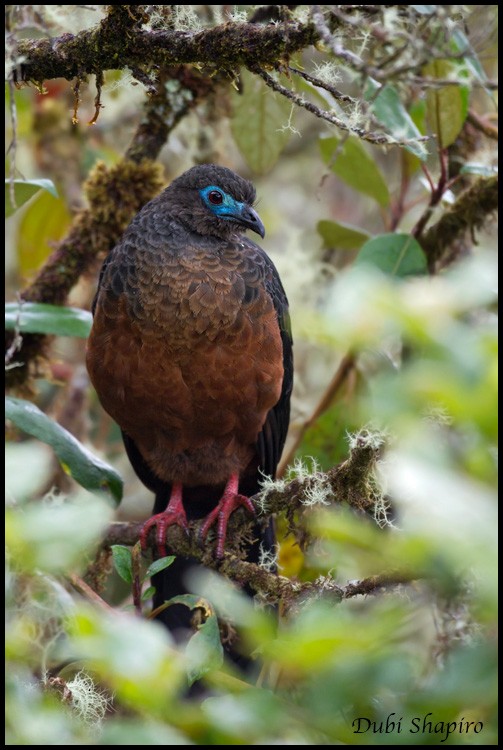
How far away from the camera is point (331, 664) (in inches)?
43.5

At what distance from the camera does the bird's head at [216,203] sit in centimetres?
368

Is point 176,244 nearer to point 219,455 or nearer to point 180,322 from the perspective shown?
point 180,322

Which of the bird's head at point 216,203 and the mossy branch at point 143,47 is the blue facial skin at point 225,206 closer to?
the bird's head at point 216,203

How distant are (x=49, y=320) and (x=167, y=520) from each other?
101 centimetres

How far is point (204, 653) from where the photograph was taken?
175cm

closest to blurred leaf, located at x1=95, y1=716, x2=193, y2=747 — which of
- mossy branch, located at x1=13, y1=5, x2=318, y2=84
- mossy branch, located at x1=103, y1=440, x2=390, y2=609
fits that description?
mossy branch, located at x1=103, y1=440, x2=390, y2=609

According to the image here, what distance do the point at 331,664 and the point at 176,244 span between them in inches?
105

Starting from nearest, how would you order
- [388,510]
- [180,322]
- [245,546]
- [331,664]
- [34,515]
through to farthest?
1. [331,664]
2. [34,515]
3. [388,510]
4. [180,322]
5. [245,546]

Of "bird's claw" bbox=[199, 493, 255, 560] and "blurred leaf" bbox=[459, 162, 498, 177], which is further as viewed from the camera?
"blurred leaf" bbox=[459, 162, 498, 177]

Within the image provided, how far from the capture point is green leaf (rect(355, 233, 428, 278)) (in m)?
3.78

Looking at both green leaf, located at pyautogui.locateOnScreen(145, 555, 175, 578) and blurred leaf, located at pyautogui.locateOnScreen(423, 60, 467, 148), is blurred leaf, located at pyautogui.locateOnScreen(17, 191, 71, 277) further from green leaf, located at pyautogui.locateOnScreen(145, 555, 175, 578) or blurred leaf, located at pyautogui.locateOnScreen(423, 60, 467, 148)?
green leaf, located at pyautogui.locateOnScreen(145, 555, 175, 578)

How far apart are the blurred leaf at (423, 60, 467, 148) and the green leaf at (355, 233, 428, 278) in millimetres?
468

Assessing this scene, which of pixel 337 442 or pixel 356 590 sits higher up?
pixel 356 590

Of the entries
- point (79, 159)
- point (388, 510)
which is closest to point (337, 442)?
point (388, 510)
